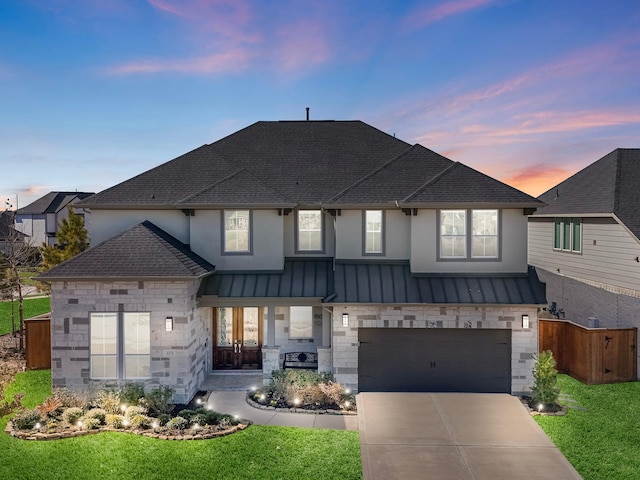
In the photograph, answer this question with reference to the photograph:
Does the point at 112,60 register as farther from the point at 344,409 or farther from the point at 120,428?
the point at 344,409

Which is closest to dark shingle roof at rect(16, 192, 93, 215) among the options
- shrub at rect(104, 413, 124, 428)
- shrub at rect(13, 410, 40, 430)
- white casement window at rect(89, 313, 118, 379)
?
white casement window at rect(89, 313, 118, 379)

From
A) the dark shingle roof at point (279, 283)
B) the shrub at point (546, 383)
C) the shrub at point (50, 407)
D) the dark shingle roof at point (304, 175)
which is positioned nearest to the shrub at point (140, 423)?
the shrub at point (50, 407)

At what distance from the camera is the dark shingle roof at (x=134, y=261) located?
11.4 meters

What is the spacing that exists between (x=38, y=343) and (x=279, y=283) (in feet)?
28.6

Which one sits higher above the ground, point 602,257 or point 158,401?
point 602,257

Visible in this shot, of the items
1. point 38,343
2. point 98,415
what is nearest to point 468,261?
point 98,415

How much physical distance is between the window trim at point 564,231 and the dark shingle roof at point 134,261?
48.7ft

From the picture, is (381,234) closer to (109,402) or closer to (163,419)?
(163,419)

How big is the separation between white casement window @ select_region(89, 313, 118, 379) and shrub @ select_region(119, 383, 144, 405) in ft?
3.13

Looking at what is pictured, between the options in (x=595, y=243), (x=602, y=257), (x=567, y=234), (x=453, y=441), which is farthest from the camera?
(x=567, y=234)

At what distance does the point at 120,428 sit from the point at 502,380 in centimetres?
1035

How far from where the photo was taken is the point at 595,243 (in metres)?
15.8

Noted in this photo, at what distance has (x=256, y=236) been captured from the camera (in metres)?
13.8

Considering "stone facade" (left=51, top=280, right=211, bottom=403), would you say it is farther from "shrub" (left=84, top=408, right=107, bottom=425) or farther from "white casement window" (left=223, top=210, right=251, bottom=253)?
"white casement window" (left=223, top=210, right=251, bottom=253)
